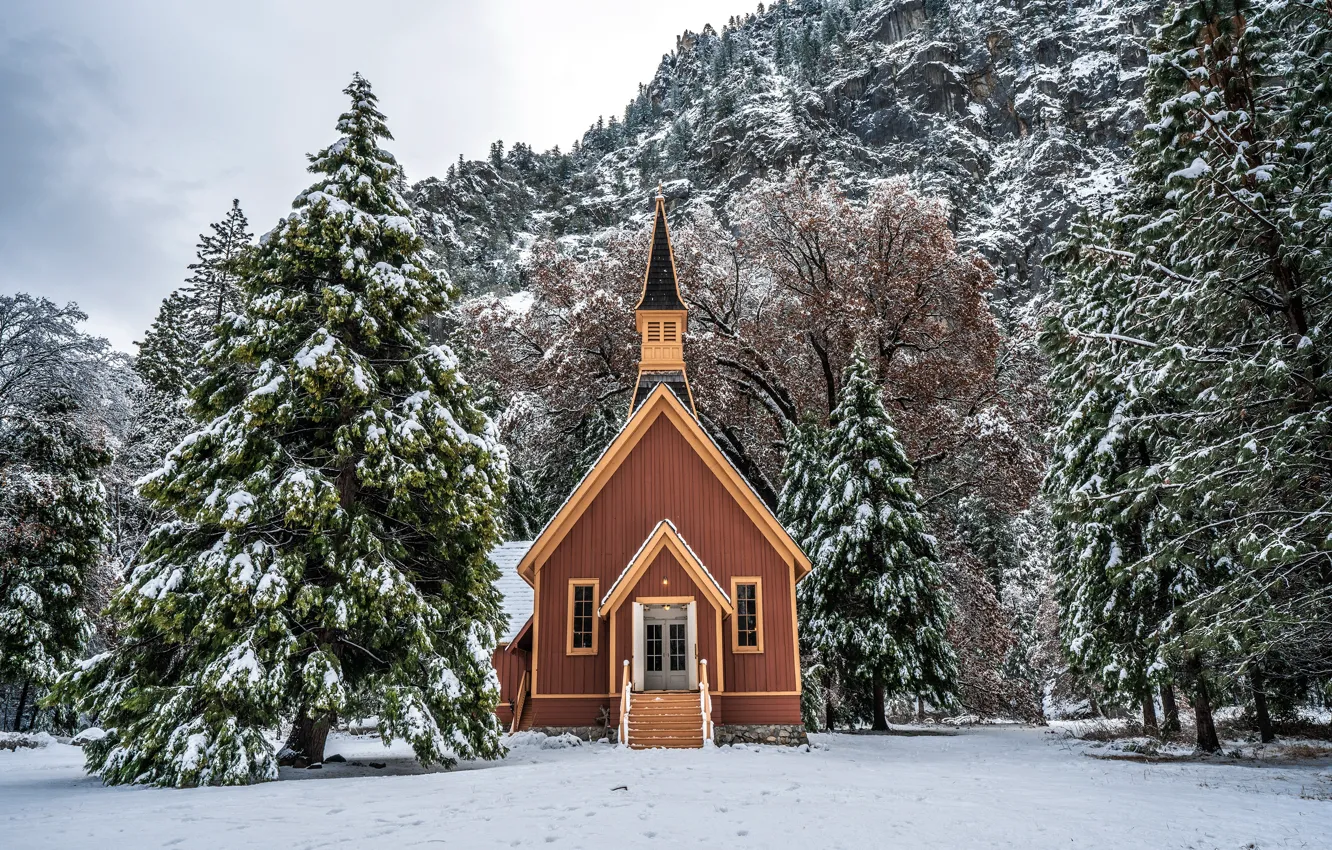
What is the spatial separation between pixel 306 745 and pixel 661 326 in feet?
45.2

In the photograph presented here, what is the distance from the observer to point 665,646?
1788 cm

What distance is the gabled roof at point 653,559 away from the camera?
17298 mm

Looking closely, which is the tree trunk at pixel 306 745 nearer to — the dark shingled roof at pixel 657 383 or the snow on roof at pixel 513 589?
the snow on roof at pixel 513 589

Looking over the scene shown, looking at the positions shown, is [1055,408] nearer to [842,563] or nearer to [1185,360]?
[842,563]

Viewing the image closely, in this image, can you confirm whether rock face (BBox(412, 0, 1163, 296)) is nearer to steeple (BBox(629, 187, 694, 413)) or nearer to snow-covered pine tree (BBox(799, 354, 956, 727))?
snow-covered pine tree (BBox(799, 354, 956, 727))

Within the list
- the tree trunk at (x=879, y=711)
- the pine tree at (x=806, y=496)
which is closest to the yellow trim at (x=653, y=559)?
the pine tree at (x=806, y=496)

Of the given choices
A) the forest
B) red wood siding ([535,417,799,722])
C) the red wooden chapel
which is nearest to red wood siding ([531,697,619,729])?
the red wooden chapel

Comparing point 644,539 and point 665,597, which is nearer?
point 665,597

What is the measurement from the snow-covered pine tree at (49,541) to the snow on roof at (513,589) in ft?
32.9

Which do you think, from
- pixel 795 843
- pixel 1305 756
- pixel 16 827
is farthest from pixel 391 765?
pixel 1305 756

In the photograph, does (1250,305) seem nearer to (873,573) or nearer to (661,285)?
(873,573)

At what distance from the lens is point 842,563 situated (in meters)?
22.6

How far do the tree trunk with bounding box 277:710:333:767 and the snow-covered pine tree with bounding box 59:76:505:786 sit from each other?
0.12 ft

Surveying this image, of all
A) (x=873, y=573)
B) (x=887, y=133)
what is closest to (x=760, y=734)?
(x=873, y=573)
